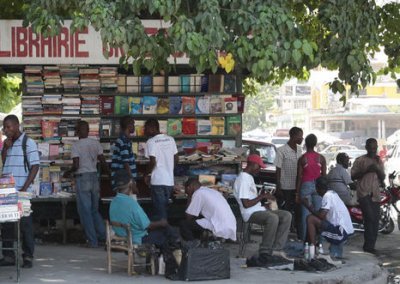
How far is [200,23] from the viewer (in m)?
9.66

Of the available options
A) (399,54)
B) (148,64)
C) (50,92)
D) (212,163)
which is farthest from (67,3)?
(399,54)

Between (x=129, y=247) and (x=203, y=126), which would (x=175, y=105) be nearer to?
(x=203, y=126)

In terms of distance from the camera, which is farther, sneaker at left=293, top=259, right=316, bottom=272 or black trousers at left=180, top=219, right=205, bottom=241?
sneaker at left=293, top=259, right=316, bottom=272

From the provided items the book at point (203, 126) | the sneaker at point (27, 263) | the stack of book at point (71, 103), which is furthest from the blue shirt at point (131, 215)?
the book at point (203, 126)

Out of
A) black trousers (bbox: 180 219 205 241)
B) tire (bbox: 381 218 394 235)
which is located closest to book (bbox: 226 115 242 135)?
black trousers (bbox: 180 219 205 241)

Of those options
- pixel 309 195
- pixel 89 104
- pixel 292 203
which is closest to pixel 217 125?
pixel 292 203

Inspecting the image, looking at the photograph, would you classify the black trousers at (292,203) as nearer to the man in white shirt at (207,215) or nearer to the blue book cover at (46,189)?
the man in white shirt at (207,215)

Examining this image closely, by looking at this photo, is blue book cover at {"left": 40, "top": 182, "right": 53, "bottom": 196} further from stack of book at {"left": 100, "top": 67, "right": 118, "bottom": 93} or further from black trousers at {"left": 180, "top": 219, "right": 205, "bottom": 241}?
black trousers at {"left": 180, "top": 219, "right": 205, "bottom": 241}

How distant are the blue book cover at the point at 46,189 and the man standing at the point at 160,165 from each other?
1.83 meters

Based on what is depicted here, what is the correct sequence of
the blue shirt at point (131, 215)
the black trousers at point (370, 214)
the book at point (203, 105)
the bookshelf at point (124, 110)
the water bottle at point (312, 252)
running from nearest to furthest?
the blue shirt at point (131, 215)
the water bottle at point (312, 252)
the black trousers at point (370, 214)
the bookshelf at point (124, 110)
the book at point (203, 105)

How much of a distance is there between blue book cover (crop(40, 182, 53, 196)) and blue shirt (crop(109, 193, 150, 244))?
366 cm

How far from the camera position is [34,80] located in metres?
13.9

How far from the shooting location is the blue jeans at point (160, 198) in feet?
42.6

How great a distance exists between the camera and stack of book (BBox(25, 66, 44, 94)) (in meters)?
13.8
